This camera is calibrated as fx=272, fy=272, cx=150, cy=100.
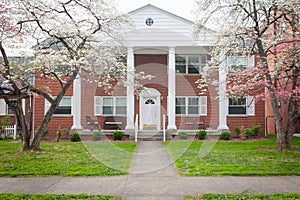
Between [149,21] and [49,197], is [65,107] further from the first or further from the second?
[49,197]

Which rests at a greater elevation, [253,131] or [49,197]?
[253,131]

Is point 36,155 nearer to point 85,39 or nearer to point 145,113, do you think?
point 85,39

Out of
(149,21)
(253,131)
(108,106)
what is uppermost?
(149,21)

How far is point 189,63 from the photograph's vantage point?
17625mm

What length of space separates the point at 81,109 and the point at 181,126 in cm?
652

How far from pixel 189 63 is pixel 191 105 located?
2729 mm

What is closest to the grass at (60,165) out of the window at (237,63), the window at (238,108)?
the window at (237,63)

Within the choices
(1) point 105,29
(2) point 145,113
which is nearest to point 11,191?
(1) point 105,29

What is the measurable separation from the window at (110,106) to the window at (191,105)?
3575mm

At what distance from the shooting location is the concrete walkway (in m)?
5.27

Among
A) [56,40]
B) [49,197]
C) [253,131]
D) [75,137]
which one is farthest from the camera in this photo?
[253,131]

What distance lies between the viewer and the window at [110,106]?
17.6 m

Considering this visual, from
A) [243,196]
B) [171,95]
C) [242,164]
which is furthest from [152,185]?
[171,95]

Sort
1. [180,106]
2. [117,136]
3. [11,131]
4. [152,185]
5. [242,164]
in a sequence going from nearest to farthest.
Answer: [152,185], [242,164], [117,136], [11,131], [180,106]
